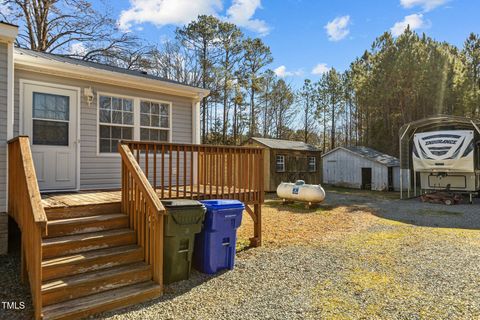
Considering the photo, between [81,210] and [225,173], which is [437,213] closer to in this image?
[225,173]

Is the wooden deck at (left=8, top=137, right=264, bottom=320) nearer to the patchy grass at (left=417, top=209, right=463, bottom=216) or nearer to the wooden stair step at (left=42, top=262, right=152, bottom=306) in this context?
the wooden stair step at (left=42, top=262, right=152, bottom=306)

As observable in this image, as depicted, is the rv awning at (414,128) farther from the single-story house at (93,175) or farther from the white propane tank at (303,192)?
the single-story house at (93,175)

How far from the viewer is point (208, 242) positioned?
445 centimetres

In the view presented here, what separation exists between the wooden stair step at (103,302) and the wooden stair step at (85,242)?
666 millimetres

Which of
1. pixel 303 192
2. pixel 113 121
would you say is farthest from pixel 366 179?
pixel 113 121

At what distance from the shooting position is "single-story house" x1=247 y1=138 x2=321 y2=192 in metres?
17.0

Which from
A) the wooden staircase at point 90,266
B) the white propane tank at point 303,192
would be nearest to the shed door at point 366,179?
the white propane tank at point 303,192

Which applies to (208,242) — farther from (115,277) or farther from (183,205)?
(115,277)

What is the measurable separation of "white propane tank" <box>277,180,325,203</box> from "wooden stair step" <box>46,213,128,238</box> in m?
8.19

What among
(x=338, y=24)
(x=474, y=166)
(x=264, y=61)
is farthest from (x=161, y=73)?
(x=474, y=166)

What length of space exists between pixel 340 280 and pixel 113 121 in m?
5.47

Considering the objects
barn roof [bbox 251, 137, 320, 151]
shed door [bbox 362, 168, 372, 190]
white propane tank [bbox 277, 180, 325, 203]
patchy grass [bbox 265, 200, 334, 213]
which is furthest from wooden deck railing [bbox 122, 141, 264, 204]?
shed door [bbox 362, 168, 372, 190]

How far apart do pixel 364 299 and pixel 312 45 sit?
852 inches

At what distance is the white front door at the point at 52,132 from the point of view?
5727mm
